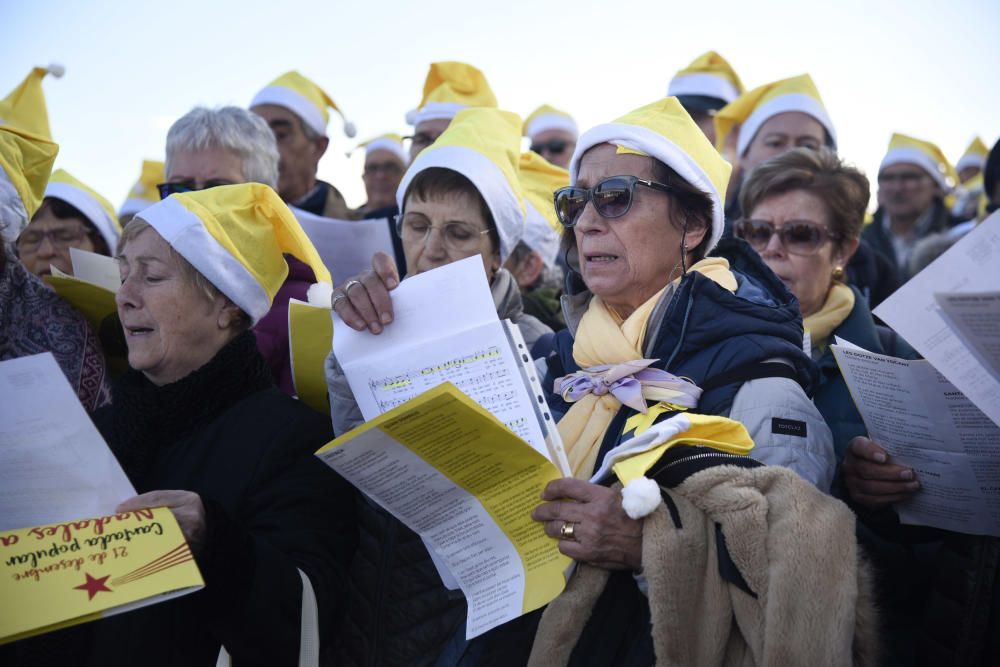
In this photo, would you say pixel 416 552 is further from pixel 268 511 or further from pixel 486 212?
pixel 486 212

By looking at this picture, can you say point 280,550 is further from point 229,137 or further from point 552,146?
point 552,146

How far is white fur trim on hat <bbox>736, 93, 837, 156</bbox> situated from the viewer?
5.96 m

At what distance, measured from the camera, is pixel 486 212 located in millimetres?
3996

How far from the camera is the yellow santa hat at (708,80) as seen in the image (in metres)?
7.14

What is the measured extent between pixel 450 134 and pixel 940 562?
2611mm

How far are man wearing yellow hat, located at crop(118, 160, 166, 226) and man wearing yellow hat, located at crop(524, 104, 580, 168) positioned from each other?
3352mm

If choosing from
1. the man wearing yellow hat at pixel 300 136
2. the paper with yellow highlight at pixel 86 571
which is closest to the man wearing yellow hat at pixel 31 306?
the paper with yellow highlight at pixel 86 571

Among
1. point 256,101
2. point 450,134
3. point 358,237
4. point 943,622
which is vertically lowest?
point 943,622

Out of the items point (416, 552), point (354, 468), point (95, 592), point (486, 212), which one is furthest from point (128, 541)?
point (486, 212)

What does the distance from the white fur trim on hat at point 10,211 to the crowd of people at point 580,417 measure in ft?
0.04

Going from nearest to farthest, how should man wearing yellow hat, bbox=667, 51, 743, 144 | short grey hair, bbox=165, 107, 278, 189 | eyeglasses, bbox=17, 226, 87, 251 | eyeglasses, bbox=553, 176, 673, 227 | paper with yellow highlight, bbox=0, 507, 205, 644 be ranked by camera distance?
paper with yellow highlight, bbox=0, 507, 205, 644, eyeglasses, bbox=553, 176, 673, 227, short grey hair, bbox=165, 107, 278, 189, eyeglasses, bbox=17, 226, 87, 251, man wearing yellow hat, bbox=667, 51, 743, 144

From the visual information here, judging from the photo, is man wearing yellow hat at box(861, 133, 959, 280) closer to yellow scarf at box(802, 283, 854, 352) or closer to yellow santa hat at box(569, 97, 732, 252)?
yellow scarf at box(802, 283, 854, 352)

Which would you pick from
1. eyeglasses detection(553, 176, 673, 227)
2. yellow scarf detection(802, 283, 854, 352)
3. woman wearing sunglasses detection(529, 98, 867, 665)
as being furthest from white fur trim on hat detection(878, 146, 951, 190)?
eyeglasses detection(553, 176, 673, 227)

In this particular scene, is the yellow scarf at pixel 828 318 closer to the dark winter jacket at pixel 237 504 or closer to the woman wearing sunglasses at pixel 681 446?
the woman wearing sunglasses at pixel 681 446
